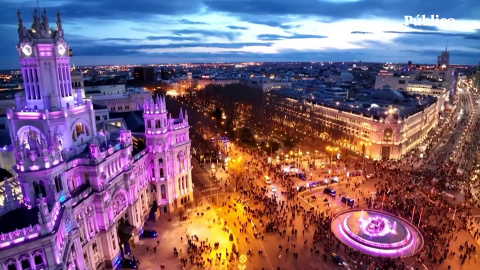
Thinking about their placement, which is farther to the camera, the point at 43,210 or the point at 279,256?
the point at 279,256

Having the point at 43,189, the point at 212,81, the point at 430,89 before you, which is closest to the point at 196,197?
the point at 43,189

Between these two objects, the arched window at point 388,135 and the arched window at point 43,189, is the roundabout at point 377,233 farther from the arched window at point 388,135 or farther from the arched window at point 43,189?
the arched window at point 388,135

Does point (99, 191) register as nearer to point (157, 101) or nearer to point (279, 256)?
point (157, 101)

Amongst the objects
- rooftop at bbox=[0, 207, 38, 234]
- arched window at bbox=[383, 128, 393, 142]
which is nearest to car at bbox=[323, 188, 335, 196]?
arched window at bbox=[383, 128, 393, 142]

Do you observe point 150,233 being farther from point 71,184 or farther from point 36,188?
point 36,188

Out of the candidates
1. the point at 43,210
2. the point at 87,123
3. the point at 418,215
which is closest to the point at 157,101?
the point at 87,123
